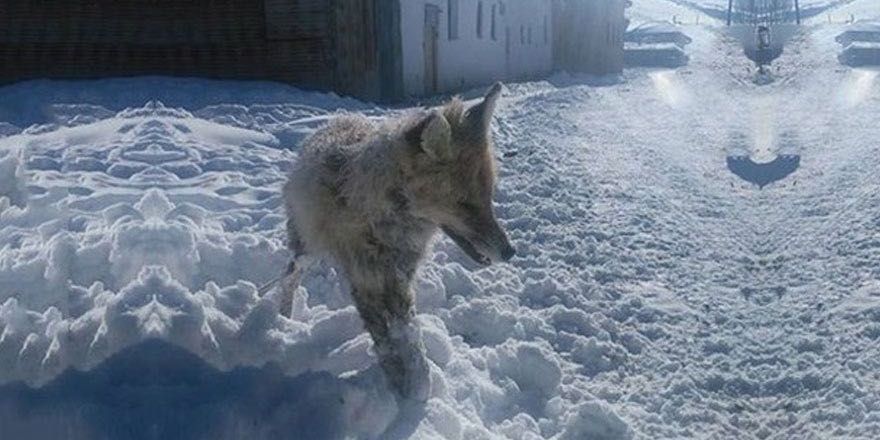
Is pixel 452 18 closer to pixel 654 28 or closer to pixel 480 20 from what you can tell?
pixel 480 20

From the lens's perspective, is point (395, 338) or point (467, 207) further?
point (395, 338)

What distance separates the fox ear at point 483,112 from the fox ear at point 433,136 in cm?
18

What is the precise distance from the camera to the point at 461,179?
546 centimetres

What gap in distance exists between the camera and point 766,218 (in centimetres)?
1249

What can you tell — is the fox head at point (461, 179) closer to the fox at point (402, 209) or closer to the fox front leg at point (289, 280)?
the fox at point (402, 209)

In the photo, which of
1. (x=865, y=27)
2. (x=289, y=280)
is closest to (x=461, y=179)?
(x=289, y=280)

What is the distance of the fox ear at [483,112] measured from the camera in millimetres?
5461

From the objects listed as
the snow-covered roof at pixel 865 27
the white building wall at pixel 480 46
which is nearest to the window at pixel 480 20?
the white building wall at pixel 480 46

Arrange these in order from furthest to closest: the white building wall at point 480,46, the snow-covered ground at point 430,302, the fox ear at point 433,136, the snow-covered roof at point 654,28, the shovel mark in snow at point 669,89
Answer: the snow-covered roof at point 654,28, the shovel mark in snow at point 669,89, the white building wall at point 480,46, the snow-covered ground at point 430,302, the fox ear at point 433,136

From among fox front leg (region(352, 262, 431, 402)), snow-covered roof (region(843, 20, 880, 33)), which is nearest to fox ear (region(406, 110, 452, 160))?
fox front leg (region(352, 262, 431, 402))

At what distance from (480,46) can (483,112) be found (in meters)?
20.0

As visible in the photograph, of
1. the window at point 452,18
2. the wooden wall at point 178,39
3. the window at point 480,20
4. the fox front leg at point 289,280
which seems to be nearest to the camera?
the fox front leg at point 289,280

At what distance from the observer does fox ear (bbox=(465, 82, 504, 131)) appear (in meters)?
5.46

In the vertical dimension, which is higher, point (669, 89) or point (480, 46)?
point (480, 46)
